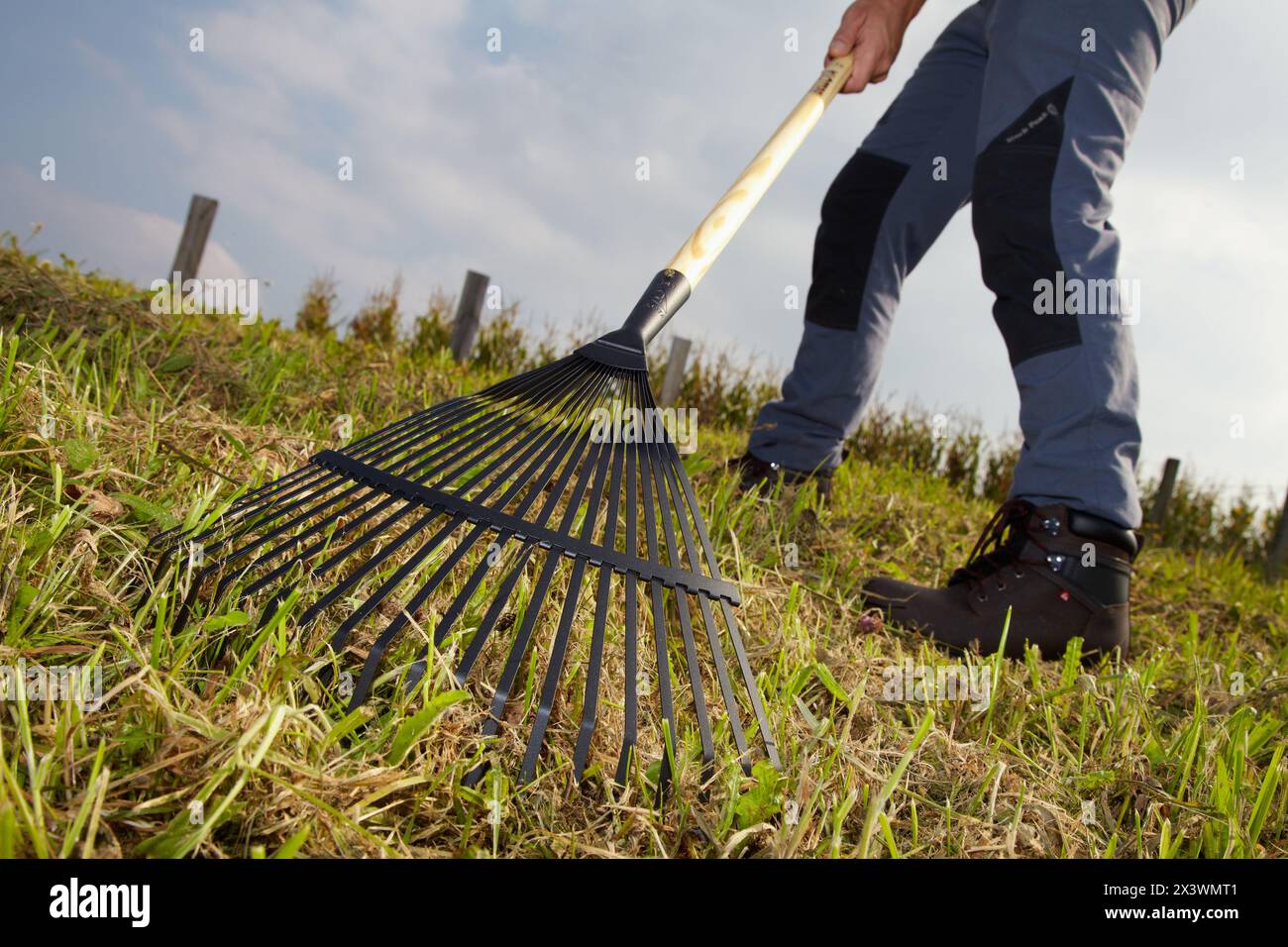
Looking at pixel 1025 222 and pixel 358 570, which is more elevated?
pixel 1025 222

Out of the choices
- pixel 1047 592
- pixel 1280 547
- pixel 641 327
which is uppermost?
pixel 641 327

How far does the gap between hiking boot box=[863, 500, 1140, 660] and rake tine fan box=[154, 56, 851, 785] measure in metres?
0.88

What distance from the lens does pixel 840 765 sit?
59.3 inches

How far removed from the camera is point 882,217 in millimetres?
3051

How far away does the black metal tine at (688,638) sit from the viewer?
134 cm

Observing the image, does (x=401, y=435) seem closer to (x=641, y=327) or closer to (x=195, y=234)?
(x=641, y=327)

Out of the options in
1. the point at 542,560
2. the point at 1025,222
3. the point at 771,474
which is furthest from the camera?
the point at 771,474

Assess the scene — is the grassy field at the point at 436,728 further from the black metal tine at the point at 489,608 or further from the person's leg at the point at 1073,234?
the person's leg at the point at 1073,234

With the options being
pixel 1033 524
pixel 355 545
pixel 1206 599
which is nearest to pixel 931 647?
pixel 1033 524

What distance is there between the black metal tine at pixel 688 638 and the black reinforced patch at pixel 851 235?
1.56m

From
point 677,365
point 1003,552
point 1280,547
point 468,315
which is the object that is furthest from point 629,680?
point 1280,547

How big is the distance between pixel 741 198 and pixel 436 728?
1.52 m
